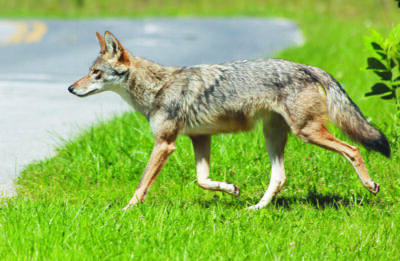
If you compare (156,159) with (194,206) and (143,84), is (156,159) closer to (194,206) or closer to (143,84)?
(194,206)

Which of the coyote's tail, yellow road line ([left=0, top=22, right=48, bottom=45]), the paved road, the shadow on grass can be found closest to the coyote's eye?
the shadow on grass

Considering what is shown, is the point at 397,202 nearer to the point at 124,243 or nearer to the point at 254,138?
the point at 254,138

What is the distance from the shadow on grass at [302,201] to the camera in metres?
5.13

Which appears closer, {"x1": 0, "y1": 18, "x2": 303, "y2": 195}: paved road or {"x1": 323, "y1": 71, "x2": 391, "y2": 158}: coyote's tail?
{"x1": 323, "y1": 71, "x2": 391, "y2": 158}: coyote's tail

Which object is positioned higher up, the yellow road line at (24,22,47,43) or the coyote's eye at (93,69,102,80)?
the coyote's eye at (93,69,102,80)

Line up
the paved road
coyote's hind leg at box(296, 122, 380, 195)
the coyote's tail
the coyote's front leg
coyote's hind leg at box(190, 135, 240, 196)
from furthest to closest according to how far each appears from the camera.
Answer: the paved road → coyote's hind leg at box(190, 135, 240, 196) → the coyote's front leg → the coyote's tail → coyote's hind leg at box(296, 122, 380, 195)

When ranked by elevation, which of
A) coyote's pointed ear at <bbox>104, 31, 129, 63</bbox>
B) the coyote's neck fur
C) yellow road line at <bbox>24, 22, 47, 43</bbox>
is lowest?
yellow road line at <bbox>24, 22, 47, 43</bbox>

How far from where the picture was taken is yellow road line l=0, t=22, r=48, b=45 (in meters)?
17.4

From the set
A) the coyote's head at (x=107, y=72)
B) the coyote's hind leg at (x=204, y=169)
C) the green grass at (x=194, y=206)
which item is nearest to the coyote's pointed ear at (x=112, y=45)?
the coyote's head at (x=107, y=72)

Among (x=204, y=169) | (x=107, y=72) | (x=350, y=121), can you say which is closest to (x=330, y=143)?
(x=350, y=121)

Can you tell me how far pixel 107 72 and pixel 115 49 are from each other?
221 millimetres

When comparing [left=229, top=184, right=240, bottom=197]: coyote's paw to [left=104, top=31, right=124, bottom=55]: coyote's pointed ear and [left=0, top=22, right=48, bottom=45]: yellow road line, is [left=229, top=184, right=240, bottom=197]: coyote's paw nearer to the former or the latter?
[left=104, top=31, right=124, bottom=55]: coyote's pointed ear

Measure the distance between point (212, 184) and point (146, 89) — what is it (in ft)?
3.42

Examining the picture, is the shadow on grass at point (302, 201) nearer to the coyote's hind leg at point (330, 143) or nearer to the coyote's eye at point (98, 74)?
the coyote's hind leg at point (330, 143)
